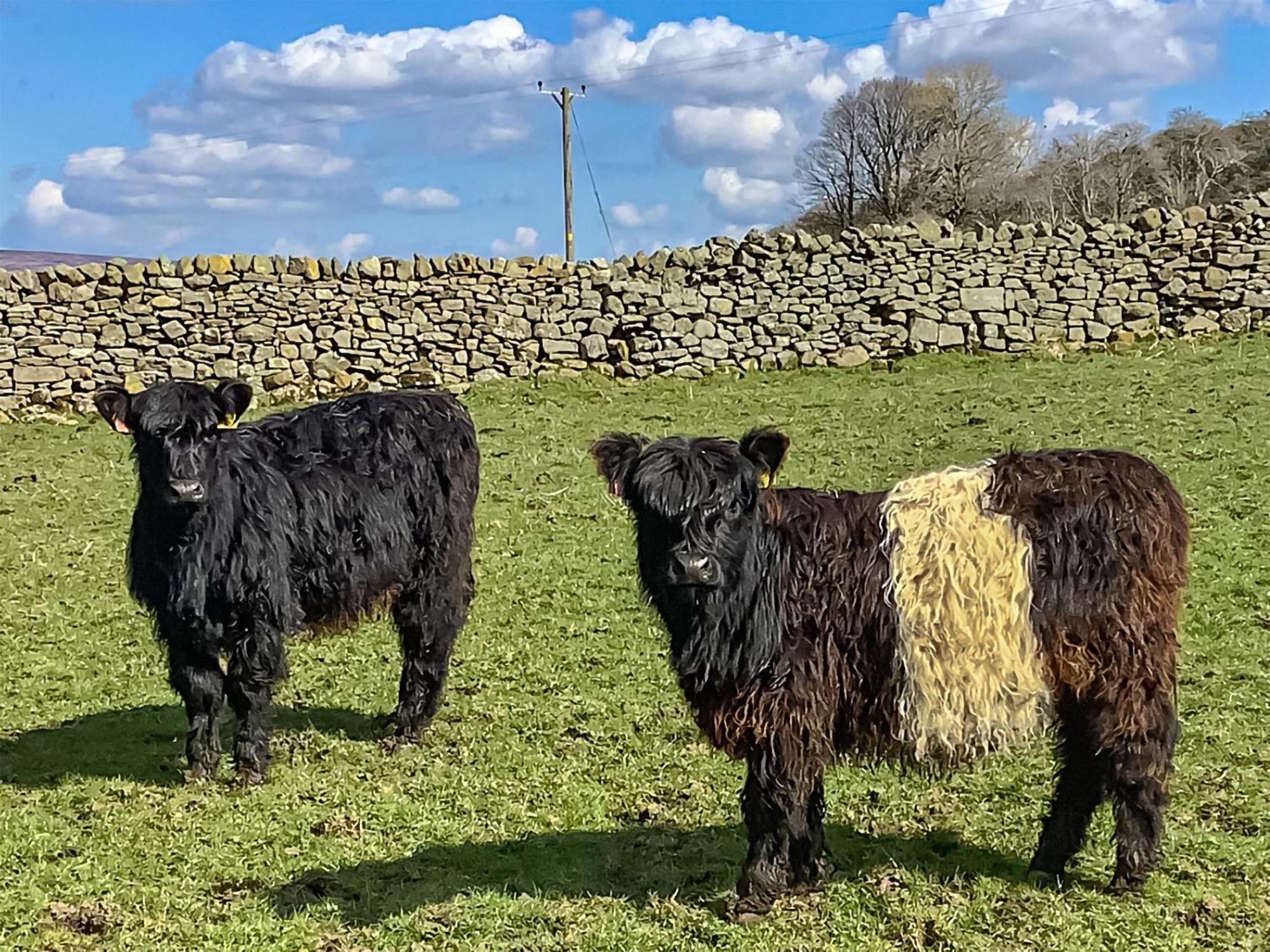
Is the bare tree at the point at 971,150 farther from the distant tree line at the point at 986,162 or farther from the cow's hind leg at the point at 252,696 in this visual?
the cow's hind leg at the point at 252,696

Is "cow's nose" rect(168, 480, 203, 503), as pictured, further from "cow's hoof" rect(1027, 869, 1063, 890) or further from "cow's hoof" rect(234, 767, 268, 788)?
"cow's hoof" rect(1027, 869, 1063, 890)

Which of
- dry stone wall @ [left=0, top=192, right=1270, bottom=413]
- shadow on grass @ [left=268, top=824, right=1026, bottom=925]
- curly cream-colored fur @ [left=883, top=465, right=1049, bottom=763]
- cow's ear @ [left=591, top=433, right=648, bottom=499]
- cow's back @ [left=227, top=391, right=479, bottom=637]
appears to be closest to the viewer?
curly cream-colored fur @ [left=883, top=465, right=1049, bottom=763]

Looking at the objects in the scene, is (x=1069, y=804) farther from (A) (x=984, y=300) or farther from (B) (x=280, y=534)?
(A) (x=984, y=300)

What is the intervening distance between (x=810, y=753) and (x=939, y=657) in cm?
57

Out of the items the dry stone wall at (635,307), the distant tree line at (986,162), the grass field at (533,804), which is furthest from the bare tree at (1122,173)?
the grass field at (533,804)

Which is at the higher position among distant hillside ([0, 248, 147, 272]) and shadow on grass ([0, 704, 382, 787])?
distant hillside ([0, 248, 147, 272])

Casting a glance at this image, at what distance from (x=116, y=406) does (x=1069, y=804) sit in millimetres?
4644

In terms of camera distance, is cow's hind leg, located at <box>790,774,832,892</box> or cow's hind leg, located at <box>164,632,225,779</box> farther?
cow's hind leg, located at <box>164,632,225,779</box>

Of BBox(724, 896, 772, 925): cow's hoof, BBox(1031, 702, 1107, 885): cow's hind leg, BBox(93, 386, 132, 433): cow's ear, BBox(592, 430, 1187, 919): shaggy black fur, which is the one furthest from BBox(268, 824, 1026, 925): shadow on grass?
BBox(93, 386, 132, 433): cow's ear

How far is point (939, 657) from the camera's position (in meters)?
4.46

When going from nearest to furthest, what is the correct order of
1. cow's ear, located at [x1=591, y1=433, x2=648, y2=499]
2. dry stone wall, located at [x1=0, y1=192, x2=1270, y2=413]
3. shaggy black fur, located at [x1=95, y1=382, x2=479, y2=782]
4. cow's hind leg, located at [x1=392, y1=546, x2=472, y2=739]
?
cow's ear, located at [x1=591, y1=433, x2=648, y2=499], shaggy black fur, located at [x1=95, y1=382, x2=479, y2=782], cow's hind leg, located at [x1=392, y1=546, x2=472, y2=739], dry stone wall, located at [x1=0, y1=192, x2=1270, y2=413]

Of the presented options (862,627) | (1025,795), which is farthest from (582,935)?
(1025,795)

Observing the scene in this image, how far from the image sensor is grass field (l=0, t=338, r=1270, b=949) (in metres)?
4.65

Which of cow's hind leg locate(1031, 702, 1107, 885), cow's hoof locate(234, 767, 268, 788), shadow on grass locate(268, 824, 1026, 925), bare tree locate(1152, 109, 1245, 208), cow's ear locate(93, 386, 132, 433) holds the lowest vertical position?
shadow on grass locate(268, 824, 1026, 925)
